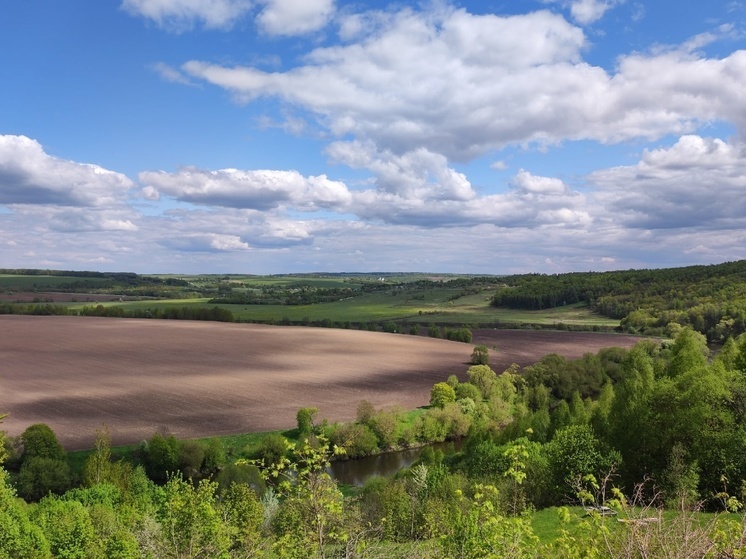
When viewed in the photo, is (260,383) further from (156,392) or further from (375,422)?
(375,422)

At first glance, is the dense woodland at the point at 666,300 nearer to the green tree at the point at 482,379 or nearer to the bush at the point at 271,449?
the green tree at the point at 482,379

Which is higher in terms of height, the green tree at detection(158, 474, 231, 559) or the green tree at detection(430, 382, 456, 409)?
the green tree at detection(158, 474, 231, 559)

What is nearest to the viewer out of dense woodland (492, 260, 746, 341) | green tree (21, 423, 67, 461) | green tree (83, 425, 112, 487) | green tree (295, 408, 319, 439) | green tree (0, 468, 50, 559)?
green tree (0, 468, 50, 559)

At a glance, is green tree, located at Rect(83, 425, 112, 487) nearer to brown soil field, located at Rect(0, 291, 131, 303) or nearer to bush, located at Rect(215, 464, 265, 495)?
bush, located at Rect(215, 464, 265, 495)

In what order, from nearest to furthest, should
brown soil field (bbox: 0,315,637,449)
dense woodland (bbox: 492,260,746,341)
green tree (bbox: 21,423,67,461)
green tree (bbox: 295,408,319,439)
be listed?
green tree (bbox: 21,423,67,461) → green tree (bbox: 295,408,319,439) → brown soil field (bbox: 0,315,637,449) → dense woodland (bbox: 492,260,746,341)

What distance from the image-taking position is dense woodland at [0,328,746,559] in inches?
448

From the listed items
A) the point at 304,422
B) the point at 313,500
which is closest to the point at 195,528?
the point at 313,500

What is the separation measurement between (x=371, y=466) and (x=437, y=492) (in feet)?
75.5

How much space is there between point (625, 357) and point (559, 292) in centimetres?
10052

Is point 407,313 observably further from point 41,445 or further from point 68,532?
point 68,532

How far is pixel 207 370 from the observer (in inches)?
3524

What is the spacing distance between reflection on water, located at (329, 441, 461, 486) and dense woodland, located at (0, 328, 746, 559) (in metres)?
1.41

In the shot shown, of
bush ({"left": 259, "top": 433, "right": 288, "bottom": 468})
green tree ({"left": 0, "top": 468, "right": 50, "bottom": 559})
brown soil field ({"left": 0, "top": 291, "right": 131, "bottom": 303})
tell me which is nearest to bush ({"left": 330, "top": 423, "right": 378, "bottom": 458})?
bush ({"left": 259, "top": 433, "right": 288, "bottom": 468})

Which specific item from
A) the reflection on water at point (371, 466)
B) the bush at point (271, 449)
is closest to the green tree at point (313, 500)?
the reflection on water at point (371, 466)
